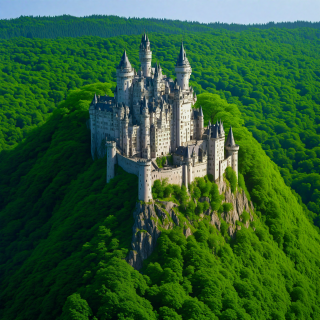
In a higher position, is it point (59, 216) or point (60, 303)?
point (59, 216)

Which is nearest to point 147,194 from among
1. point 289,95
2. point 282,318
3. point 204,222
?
point 204,222

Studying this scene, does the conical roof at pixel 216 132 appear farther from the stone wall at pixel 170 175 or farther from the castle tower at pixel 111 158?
the castle tower at pixel 111 158

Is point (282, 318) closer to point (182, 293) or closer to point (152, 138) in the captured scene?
point (182, 293)

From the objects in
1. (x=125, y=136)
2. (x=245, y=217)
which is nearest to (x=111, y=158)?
(x=125, y=136)

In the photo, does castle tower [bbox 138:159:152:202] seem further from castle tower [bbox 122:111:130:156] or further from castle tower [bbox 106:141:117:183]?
castle tower [bbox 122:111:130:156]

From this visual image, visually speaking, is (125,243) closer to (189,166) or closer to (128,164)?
(128,164)

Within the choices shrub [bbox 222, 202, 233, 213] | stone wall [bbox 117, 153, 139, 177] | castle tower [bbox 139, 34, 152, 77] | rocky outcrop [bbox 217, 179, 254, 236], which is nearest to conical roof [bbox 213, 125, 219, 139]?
rocky outcrop [bbox 217, 179, 254, 236]

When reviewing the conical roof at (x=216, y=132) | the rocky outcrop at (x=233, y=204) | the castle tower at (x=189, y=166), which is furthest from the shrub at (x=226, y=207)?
the conical roof at (x=216, y=132)
